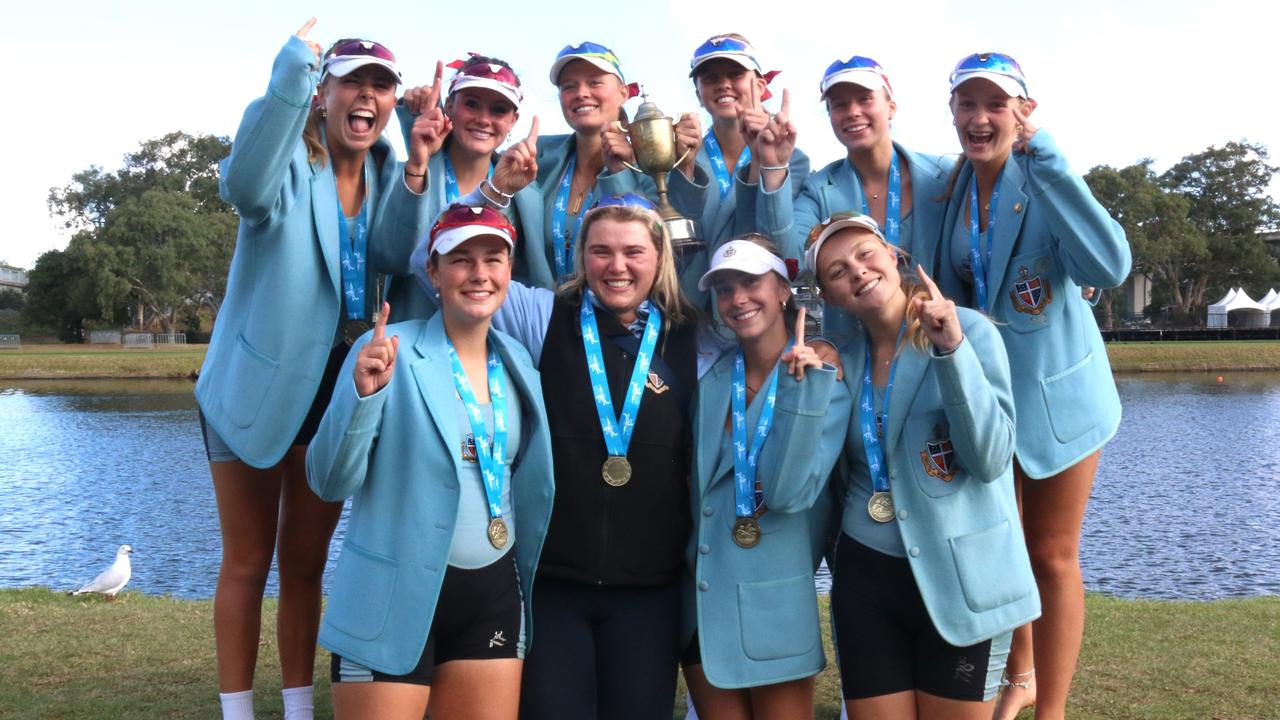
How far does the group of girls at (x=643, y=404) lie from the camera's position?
12.0 feet

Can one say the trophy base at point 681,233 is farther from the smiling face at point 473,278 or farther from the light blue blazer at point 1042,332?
the light blue blazer at point 1042,332

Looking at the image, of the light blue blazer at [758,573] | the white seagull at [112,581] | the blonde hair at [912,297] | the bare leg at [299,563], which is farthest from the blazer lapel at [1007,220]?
the white seagull at [112,581]

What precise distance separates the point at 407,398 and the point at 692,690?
5.39 feet

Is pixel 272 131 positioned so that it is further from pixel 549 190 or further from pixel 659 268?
pixel 659 268

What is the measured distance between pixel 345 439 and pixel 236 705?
1.61 meters

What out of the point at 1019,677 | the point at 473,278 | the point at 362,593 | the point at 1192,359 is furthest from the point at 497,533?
the point at 1192,359

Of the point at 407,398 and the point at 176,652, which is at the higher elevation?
the point at 407,398

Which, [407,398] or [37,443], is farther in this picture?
[37,443]

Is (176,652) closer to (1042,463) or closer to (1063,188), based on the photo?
(1042,463)

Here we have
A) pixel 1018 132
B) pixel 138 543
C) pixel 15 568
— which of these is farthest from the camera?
pixel 138 543

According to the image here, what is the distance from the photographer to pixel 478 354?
389 cm

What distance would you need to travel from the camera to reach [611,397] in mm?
4027

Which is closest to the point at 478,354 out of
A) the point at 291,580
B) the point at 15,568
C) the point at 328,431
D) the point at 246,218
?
the point at 328,431

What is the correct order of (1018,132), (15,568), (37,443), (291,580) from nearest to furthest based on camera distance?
(1018,132) < (291,580) < (15,568) < (37,443)
